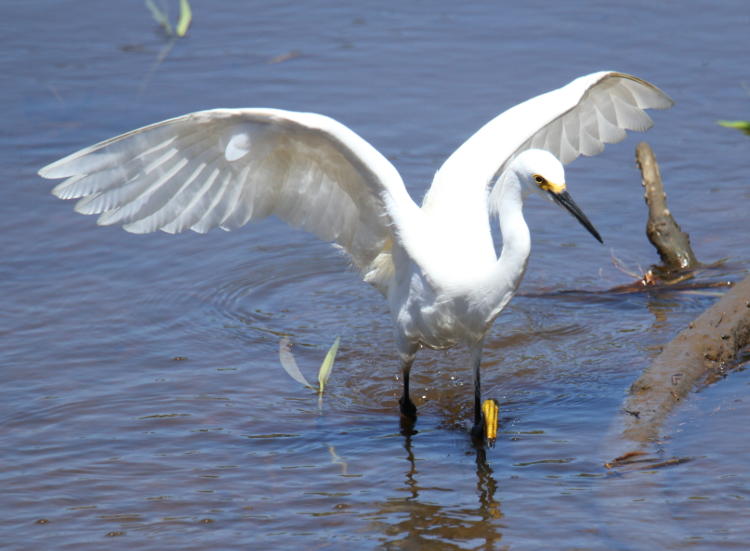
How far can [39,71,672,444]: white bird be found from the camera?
5035 mm

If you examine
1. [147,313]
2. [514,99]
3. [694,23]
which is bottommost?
[147,313]

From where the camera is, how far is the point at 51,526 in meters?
4.79

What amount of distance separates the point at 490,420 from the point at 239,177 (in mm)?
1746

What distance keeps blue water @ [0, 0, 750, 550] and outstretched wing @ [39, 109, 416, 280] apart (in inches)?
41.0

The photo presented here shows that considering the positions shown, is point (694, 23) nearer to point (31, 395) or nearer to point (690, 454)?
point (690, 454)

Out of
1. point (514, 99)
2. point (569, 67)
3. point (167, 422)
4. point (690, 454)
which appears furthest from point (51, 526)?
point (569, 67)

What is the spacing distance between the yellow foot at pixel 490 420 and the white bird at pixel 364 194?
15 centimetres

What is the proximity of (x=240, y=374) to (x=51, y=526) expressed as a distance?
173 centimetres

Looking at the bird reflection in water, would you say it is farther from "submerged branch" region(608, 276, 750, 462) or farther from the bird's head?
the bird's head

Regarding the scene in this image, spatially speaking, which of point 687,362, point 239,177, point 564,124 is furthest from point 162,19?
point 687,362

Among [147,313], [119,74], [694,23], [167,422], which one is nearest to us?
[167,422]

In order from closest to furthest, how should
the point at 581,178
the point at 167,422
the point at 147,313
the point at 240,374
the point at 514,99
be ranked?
1. the point at 167,422
2. the point at 240,374
3. the point at 147,313
4. the point at 581,178
5. the point at 514,99

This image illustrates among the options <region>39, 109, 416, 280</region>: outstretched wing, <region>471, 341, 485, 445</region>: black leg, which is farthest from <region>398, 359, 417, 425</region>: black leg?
<region>39, 109, 416, 280</region>: outstretched wing

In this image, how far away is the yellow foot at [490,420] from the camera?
5.33m
